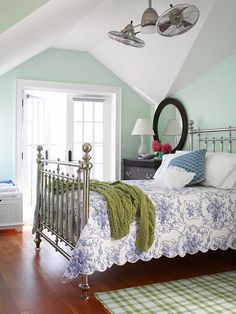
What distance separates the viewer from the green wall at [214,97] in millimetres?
4258

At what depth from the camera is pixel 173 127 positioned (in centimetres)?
507

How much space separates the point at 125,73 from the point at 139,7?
1.67m

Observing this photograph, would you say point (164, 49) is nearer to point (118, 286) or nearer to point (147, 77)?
point (147, 77)

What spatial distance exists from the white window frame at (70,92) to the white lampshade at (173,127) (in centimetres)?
92

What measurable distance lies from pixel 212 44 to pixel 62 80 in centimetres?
220

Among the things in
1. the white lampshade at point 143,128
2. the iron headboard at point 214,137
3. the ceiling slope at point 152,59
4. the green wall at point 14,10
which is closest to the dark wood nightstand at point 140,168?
the white lampshade at point 143,128

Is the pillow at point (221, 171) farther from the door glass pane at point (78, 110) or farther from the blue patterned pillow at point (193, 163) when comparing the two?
the door glass pane at point (78, 110)

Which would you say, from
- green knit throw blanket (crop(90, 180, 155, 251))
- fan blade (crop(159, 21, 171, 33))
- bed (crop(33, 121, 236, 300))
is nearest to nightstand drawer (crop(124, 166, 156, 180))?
bed (crop(33, 121, 236, 300))

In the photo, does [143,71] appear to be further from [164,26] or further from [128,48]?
[164,26]

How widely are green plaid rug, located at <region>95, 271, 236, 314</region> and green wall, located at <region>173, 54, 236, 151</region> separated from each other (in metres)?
2.01

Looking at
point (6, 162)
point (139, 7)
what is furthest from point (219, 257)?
point (6, 162)

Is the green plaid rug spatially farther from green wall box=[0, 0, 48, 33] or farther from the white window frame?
the white window frame

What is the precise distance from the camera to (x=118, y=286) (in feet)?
9.60

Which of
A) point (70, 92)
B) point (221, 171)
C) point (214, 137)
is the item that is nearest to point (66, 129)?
point (70, 92)
